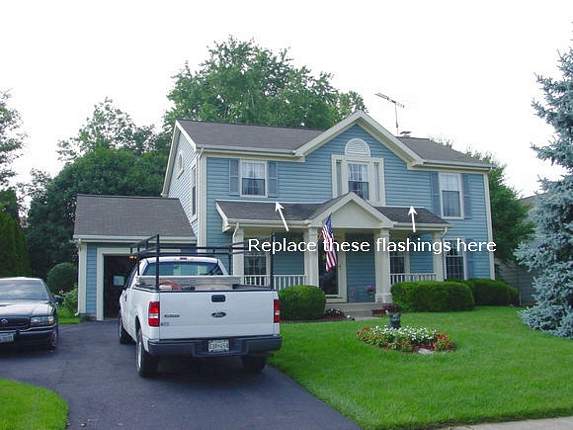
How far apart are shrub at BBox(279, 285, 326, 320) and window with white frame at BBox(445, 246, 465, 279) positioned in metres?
7.07

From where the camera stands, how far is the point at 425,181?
2144cm

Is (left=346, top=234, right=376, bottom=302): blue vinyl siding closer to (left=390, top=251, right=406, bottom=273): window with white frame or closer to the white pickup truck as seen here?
(left=390, top=251, right=406, bottom=273): window with white frame

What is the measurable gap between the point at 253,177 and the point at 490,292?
30.9 feet

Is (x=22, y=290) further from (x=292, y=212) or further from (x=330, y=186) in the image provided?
(x=330, y=186)

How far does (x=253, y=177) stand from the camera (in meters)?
19.2

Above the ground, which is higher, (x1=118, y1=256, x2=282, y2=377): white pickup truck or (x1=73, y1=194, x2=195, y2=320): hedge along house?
(x1=73, y1=194, x2=195, y2=320): hedge along house

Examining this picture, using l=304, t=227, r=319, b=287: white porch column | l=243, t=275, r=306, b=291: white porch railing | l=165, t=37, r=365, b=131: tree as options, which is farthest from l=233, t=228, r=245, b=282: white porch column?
l=165, t=37, r=365, b=131: tree

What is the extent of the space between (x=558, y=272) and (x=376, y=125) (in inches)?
372

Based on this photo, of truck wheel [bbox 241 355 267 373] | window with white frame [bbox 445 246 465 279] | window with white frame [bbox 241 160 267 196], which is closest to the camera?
truck wheel [bbox 241 355 267 373]

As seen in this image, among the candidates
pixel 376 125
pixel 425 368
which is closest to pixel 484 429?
pixel 425 368

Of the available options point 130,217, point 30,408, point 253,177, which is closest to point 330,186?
point 253,177

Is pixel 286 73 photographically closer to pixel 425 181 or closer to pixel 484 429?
pixel 425 181

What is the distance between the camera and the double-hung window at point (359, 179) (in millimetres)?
20344

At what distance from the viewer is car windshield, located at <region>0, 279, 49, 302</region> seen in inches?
462
